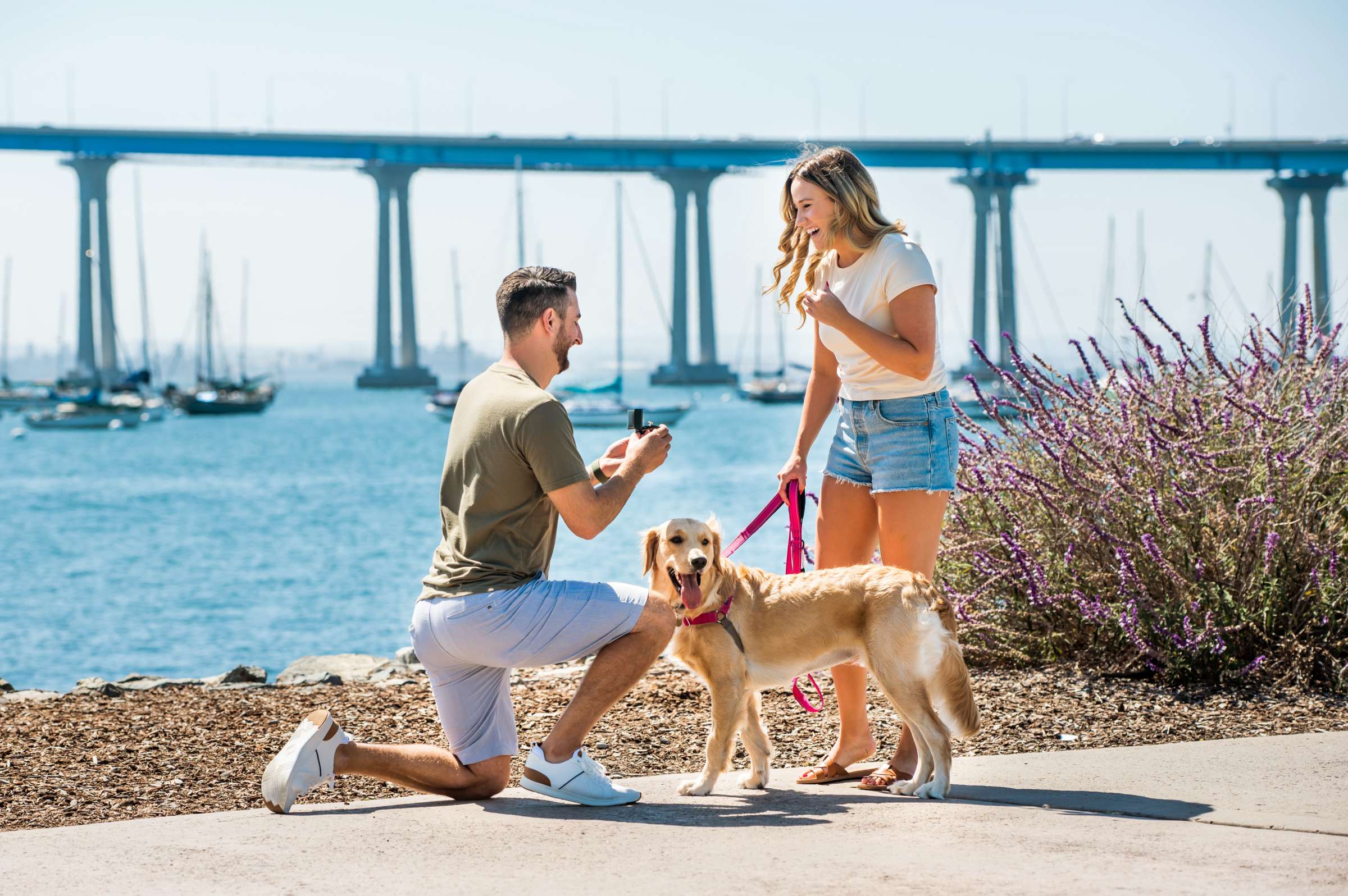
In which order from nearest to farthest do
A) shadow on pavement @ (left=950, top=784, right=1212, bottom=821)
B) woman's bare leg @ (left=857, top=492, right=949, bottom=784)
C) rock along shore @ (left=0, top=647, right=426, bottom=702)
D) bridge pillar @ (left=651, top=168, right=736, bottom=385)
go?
1. shadow on pavement @ (left=950, top=784, right=1212, bottom=821)
2. woman's bare leg @ (left=857, top=492, right=949, bottom=784)
3. rock along shore @ (left=0, top=647, right=426, bottom=702)
4. bridge pillar @ (left=651, top=168, right=736, bottom=385)

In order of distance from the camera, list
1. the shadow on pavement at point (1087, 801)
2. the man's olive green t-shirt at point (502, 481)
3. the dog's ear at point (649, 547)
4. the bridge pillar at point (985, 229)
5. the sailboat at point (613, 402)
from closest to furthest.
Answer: the shadow on pavement at point (1087, 801) < the man's olive green t-shirt at point (502, 481) < the dog's ear at point (649, 547) < the sailboat at point (613, 402) < the bridge pillar at point (985, 229)

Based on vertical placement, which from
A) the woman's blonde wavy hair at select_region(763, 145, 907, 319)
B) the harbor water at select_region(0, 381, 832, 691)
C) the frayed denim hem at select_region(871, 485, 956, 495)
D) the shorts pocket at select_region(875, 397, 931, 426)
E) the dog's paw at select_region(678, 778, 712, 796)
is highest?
the woman's blonde wavy hair at select_region(763, 145, 907, 319)

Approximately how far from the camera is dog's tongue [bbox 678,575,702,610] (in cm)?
462

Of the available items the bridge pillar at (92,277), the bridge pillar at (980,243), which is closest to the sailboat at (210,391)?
the bridge pillar at (92,277)

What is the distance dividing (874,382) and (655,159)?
290 feet

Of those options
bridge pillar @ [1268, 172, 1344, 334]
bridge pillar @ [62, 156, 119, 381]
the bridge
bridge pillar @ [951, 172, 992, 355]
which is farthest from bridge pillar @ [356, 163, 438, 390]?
bridge pillar @ [1268, 172, 1344, 334]

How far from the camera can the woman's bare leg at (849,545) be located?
16.8 ft

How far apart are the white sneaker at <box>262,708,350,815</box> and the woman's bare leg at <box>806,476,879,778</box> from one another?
1.79m

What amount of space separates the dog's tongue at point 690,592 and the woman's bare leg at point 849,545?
2.42 ft

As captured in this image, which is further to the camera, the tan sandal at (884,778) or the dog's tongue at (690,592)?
the tan sandal at (884,778)

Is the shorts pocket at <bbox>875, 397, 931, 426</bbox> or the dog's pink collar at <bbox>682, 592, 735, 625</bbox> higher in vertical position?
the shorts pocket at <bbox>875, 397, 931, 426</bbox>

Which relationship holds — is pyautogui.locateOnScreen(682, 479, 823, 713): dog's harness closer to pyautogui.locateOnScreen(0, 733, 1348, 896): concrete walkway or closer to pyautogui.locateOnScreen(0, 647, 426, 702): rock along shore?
pyautogui.locateOnScreen(0, 733, 1348, 896): concrete walkway

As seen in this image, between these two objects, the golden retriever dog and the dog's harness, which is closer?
the golden retriever dog

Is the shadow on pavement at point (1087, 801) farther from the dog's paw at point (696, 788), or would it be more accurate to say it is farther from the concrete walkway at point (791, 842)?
the dog's paw at point (696, 788)
